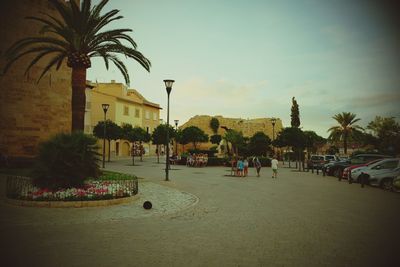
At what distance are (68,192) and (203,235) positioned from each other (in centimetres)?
559

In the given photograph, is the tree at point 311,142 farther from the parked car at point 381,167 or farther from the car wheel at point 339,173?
the parked car at point 381,167

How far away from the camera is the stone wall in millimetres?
19406

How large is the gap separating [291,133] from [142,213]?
104 feet

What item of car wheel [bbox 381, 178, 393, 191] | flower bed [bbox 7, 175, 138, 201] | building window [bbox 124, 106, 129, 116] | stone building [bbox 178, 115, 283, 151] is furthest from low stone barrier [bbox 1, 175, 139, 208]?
stone building [bbox 178, 115, 283, 151]

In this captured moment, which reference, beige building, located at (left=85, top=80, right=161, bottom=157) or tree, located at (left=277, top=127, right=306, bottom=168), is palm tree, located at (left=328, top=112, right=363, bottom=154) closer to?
tree, located at (left=277, top=127, right=306, bottom=168)

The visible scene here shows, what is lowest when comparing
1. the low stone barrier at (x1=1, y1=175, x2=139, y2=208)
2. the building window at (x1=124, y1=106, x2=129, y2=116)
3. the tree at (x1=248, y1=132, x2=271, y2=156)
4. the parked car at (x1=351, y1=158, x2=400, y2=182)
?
the low stone barrier at (x1=1, y1=175, x2=139, y2=208)

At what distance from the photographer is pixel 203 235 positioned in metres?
6.11

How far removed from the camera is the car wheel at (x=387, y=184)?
50.0ft

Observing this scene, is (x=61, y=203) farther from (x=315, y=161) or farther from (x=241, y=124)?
(x=241, y=124)

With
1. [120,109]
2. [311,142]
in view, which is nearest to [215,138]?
[120,109]

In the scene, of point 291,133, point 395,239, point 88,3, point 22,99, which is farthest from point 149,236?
point 291,133

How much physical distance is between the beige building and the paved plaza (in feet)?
131

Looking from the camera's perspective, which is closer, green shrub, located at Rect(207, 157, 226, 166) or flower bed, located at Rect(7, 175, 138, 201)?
flower bed, located at Rect(7, 175, 138, 201)

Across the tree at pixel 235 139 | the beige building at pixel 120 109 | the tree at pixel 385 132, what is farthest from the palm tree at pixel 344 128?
the beige building at pixel 120 109
